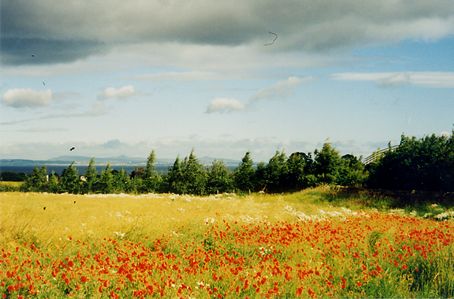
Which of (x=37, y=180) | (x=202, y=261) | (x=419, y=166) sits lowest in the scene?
(x=37, y=180)

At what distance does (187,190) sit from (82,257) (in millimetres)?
39236

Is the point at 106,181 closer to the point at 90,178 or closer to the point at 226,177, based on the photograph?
the point at 90,178

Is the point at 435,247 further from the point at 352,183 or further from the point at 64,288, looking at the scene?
the point at 352,183

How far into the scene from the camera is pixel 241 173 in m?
40.4

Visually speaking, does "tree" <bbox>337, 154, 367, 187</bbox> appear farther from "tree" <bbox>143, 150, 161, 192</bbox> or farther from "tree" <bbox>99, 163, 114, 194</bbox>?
"tree" <bbox>99, 163, 114, 194</bbox>

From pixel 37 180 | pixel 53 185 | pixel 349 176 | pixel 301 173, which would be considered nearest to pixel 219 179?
pixel 301 173

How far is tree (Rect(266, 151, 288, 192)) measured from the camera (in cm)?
3562

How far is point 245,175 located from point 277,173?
4621mm

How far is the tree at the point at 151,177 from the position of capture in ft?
166

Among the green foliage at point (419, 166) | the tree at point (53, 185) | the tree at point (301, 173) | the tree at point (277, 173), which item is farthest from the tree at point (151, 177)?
the green foliage at point (419, 166)

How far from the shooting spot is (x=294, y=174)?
34531 millimetres

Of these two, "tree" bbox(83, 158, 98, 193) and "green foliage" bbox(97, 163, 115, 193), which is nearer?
"green foliage" bbox(97, 163, 115, 193)

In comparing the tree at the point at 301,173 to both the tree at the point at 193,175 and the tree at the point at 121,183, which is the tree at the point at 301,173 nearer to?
the tree at the point at 193,175

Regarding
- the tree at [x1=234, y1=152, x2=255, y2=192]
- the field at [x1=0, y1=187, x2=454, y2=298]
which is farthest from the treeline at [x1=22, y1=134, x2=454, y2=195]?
the field at [x1=0, y1=187, x2=454, y2=298]
